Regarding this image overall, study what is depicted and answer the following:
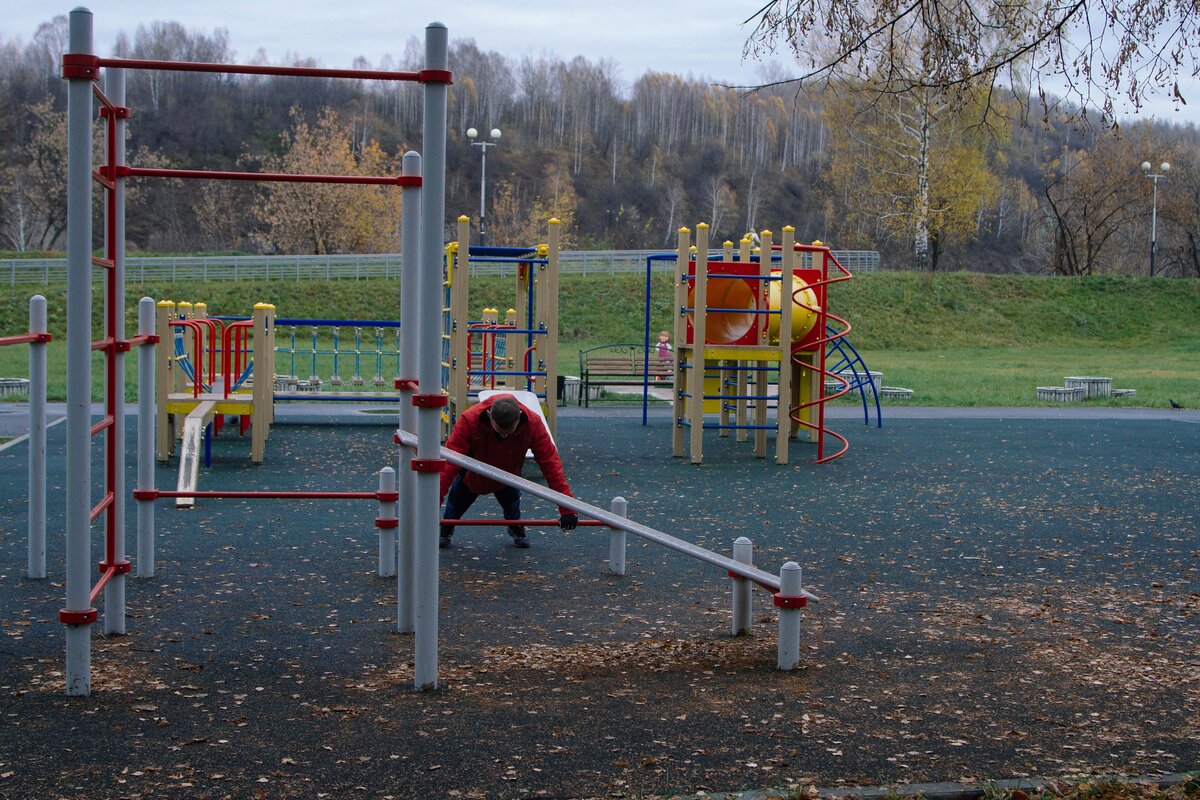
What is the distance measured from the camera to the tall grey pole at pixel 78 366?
159 inches

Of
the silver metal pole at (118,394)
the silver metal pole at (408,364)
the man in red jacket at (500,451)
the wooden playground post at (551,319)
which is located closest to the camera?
the silver metal pole at (118,394)

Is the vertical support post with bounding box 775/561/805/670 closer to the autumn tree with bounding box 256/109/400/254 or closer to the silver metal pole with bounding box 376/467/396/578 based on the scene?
the silver metal pole with bounding box 376/467/396/578

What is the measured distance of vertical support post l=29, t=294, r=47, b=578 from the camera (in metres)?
5.78

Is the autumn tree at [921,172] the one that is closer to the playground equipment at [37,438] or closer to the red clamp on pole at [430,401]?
the playground equipment at [37,438]

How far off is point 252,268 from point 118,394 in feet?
127

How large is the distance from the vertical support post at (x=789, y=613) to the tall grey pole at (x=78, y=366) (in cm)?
255

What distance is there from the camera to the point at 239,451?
11.9 meters

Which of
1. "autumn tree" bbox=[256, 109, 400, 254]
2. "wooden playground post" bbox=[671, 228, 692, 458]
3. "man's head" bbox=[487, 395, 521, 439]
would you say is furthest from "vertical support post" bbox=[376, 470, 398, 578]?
"autumn tree" bbox=[256, 109, 400, 254]

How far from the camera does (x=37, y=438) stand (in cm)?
576

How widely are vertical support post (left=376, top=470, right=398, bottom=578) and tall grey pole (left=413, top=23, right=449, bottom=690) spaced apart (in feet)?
5.24

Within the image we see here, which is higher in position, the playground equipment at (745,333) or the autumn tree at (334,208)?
the autumn tree at (334,208)

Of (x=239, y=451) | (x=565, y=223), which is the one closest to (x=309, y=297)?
(x=565, y=223)

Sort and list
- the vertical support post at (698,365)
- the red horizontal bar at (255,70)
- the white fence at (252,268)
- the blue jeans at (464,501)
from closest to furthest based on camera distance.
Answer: the red horizontal bar at (255,70) → the blue jeans at (464,501) → the vertical support post at (698,365) → the white fence at (252,268)

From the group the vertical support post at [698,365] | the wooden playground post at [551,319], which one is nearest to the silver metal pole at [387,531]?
the wooden playground post at [551,319]
